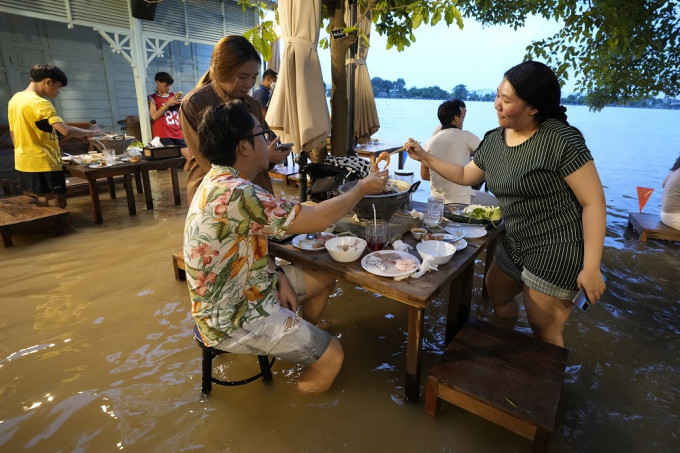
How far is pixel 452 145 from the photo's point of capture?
155 inches

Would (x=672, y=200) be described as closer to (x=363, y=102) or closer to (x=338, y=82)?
(x=363, y=102)

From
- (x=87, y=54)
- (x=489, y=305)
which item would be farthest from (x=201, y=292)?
(x=87, y=54)

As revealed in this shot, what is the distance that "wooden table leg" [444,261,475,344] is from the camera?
2.55 meters

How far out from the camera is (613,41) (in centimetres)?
399

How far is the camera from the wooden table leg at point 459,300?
2.55 m

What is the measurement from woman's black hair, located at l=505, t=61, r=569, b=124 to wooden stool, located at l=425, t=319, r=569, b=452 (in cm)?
132

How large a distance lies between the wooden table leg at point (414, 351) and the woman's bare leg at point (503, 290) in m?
0.95

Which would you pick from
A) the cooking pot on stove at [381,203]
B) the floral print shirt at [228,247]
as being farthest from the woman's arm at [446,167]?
the floral print shirt at [228,247]

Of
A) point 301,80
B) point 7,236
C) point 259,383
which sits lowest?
point 259,383

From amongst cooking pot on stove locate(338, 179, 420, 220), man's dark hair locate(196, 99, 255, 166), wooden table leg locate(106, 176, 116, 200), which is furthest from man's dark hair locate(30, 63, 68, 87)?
cooking pot on stove locate(338, 179, 420, 220)

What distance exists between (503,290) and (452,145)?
1807mm

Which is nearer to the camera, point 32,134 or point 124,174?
point 32,134

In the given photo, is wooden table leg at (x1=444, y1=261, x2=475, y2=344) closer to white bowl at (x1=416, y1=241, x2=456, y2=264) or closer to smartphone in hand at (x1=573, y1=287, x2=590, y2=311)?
white bowl at (x1=416, y1=241, x2=456, y2=264)

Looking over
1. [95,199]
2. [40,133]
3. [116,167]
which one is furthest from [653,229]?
[40,133]
